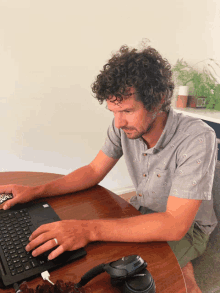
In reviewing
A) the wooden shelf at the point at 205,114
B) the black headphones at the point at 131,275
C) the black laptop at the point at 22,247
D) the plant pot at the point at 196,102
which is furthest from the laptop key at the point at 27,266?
the plant pot at the point at 196,102

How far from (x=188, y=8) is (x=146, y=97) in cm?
179

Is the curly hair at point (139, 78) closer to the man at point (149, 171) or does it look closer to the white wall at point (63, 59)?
the man at point (149, 171)

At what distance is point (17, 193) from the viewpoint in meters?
0.97

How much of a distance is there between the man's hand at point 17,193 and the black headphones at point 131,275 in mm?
455

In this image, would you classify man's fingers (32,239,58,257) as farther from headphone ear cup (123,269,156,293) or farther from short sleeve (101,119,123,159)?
short sleeve (101,119,123,159)

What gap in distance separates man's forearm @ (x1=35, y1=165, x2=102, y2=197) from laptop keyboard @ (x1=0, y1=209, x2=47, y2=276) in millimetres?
143

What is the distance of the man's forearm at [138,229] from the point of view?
2.40ft

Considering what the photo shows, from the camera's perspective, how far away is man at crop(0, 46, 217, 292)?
0.74 meters

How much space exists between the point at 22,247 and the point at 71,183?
1.32 ft

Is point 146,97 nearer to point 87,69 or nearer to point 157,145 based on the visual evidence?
point 157,145

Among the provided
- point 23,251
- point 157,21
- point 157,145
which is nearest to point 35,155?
point 157,145

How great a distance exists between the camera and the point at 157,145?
103cm

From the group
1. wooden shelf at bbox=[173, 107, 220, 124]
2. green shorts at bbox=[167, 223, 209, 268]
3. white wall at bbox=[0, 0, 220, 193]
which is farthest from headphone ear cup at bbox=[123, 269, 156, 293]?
wooden shelf at bbox=[173, 107, 220, 124]

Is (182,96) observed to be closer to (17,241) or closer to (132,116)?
(132,116)
